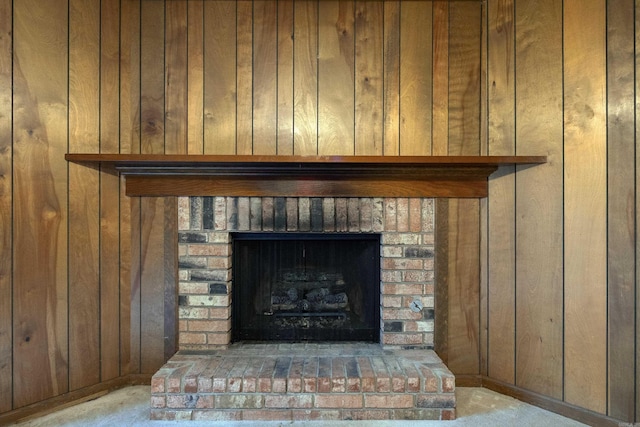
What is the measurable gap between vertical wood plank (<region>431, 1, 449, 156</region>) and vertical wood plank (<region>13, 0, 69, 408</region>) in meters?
1.85

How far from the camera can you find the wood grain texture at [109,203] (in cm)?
166

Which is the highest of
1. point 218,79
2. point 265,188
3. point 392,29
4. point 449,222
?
point 392,29

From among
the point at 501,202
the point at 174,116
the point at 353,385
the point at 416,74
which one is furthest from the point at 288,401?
the point at 416,74

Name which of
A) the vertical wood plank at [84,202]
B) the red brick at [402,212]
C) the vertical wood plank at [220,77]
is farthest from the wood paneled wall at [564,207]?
the vertical wood plank at [84,202]

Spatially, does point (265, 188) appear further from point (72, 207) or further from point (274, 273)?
point (72, 207)

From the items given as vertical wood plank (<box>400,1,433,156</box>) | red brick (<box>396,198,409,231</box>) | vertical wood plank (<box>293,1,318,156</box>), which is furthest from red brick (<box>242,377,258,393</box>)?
vertical wood plank (<box>400,1,433,156</box>)

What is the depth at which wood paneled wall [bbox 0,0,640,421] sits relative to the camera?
4.70 ft

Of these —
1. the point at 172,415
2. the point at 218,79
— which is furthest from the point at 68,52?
the point at 172,415

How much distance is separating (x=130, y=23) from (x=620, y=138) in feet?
7.93

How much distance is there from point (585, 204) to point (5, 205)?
2591 mm

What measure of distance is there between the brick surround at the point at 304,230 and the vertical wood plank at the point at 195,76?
0.33 m

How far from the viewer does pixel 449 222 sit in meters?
1.74

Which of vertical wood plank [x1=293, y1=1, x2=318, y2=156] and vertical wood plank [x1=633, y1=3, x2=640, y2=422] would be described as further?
vertical wood plank [x1=293, y1=1, x2=318, y2=156]

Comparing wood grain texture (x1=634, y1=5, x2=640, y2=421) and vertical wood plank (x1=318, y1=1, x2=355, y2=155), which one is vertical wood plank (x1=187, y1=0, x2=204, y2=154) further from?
wood grain texture (x1=634, y1=5, x2=640, y2=421)
